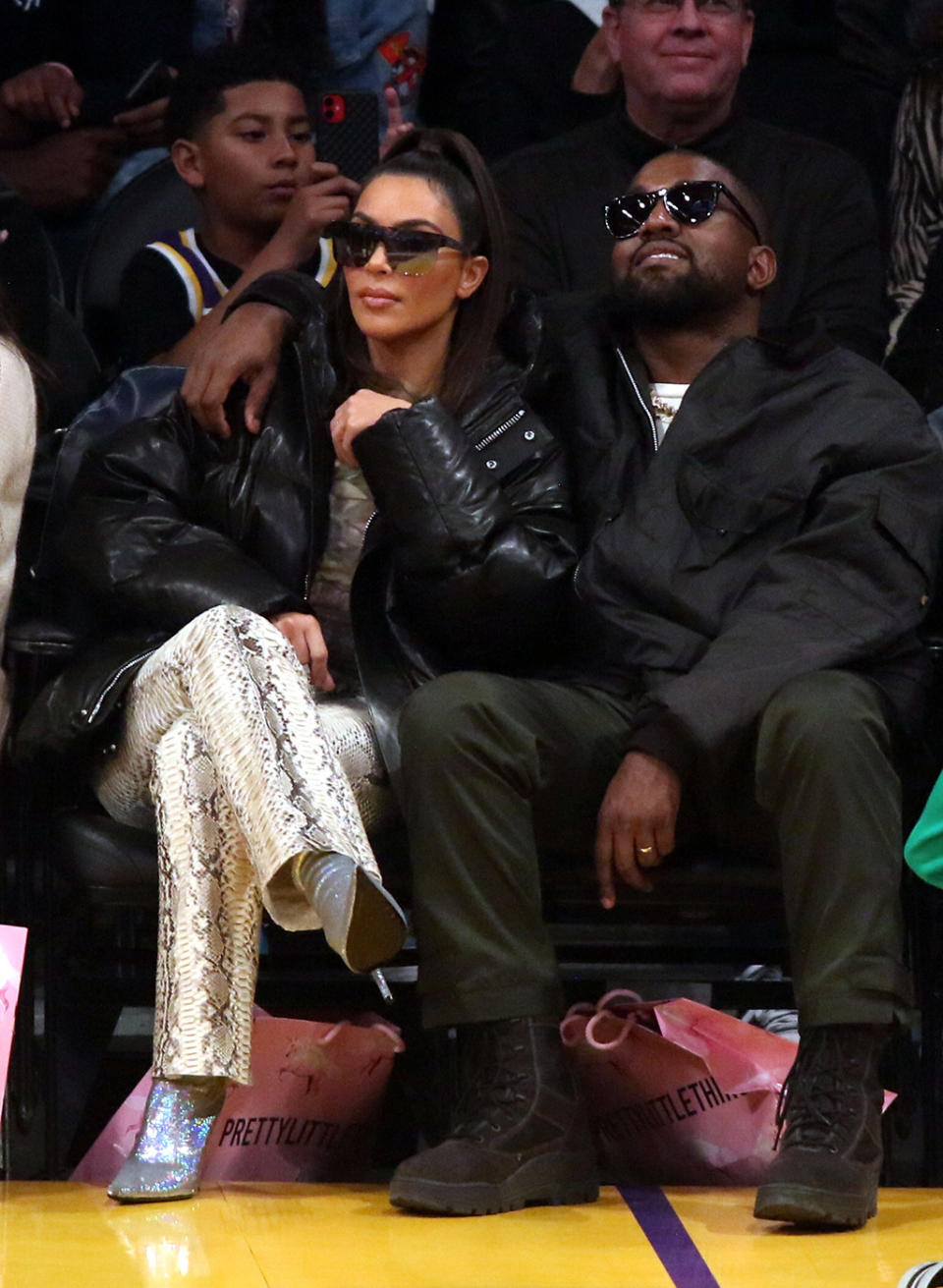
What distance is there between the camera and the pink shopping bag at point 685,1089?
3180mm

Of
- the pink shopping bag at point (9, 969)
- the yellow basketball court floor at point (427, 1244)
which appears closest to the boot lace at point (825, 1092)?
the yellow basketball court floor at point (427, 1244)

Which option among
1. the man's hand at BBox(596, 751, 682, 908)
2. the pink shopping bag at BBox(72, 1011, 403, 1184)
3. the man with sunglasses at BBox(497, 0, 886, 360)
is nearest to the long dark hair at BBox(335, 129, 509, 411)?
the man with sunglasses at BBox(497, 0, 886, 360)

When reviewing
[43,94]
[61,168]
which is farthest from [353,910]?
[43,94]

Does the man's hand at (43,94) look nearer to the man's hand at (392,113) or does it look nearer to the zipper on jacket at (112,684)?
the man's hand at (392,113)

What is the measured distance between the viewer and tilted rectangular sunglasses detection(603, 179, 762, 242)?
3.59 metres

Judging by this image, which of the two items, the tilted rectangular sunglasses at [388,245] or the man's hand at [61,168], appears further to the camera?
the man's hand at [61,168]

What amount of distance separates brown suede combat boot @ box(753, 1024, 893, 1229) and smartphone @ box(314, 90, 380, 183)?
2045mm

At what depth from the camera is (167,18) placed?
4.81 metres

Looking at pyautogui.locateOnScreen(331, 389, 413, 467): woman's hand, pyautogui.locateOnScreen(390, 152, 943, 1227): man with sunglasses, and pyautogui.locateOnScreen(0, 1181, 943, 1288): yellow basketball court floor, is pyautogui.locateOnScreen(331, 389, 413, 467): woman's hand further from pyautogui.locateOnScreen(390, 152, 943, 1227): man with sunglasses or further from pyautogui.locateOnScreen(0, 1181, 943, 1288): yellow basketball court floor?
pyautogui.locateOnScreen(0, 1181, 943, 1288): yellow basketball court floor

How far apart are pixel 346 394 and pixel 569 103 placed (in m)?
1.45

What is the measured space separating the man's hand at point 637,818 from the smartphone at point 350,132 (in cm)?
161

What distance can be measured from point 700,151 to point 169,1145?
213 centimetres

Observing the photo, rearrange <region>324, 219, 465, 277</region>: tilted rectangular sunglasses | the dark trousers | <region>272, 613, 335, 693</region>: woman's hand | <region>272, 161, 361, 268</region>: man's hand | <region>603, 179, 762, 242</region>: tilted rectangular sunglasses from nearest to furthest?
the dark trousers < <region>272, 613, 335, 693</region>: woman's hand < <region>324, 219, 465, 277</region>: tilted rectangular sunglasses < <region>603, 179, 762, 242</region>: tilted rectangular sunglasses < <region>272, 161, 361, 268</region>: man's hand

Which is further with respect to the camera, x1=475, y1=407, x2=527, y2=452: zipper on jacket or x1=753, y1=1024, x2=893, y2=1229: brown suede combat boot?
x1=475, y1=407, x2=527, y2=452: zipper on jacket
